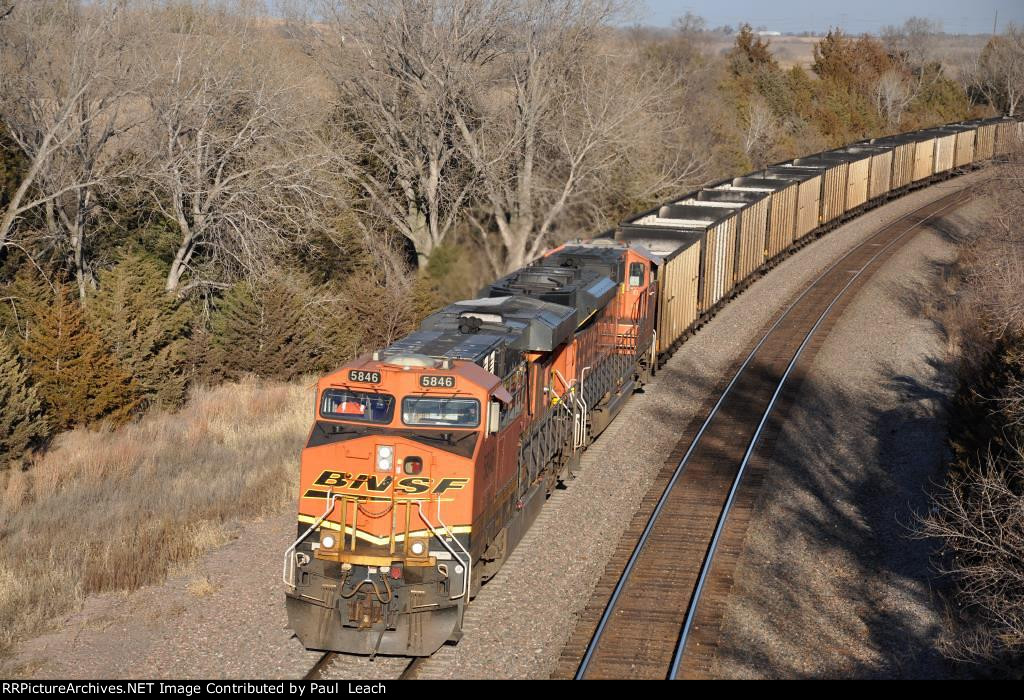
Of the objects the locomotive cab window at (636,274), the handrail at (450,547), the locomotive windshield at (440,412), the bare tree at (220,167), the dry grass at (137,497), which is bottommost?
the dry grass at (137,497)

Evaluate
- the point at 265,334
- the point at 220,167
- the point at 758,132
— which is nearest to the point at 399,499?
the point at 265,334

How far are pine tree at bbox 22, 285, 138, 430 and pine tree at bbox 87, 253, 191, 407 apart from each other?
2.72ft

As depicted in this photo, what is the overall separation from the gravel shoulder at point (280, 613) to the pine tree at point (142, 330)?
1009 centimetres

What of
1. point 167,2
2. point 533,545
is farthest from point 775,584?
point 167,2

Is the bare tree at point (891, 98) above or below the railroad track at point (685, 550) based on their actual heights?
above

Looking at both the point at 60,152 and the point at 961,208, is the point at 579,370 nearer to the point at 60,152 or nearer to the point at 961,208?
Result: the point at 60,152

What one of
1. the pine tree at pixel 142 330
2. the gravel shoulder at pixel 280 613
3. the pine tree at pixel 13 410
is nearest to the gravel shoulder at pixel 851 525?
the gravel shoulder at pixel 280 613

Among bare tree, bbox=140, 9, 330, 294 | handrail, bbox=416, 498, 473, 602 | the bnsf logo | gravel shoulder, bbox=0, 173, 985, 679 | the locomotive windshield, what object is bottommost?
gravel shoulder, bbox=0, 173, 985, 679

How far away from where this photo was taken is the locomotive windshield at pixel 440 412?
42.2 feet

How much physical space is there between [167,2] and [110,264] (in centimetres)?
1444

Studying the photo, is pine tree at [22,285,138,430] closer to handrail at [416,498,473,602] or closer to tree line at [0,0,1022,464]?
tree line at [0,0,1022,464]

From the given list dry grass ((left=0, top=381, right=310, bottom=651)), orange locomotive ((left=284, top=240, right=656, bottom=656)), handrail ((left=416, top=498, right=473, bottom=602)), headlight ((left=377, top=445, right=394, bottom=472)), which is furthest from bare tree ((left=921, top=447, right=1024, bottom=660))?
dry grass ((left=0, top=381, right=310, bottom=651))

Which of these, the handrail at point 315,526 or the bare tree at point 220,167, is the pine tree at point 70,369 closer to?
the bare tree at point 220,167

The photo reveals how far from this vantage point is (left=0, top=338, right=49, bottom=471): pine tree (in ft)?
72.3
